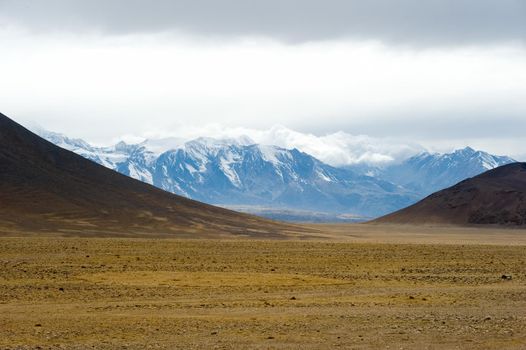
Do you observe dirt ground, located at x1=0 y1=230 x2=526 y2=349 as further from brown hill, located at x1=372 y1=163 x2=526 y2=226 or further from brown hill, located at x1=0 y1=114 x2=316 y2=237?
brown hill, located at x1=372 y1=163 x2=526 y2=226

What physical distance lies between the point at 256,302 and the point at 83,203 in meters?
82.3

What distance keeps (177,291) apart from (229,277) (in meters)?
5.56

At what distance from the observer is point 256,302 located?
27.0 meters

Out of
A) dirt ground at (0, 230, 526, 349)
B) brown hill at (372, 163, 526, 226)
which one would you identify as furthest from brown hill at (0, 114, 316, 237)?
brown hill at (372, 163, 526, 226)

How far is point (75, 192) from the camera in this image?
11012 cm

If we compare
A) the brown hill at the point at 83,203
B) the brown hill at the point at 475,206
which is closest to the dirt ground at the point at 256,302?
the brown hill at the point at 83,203

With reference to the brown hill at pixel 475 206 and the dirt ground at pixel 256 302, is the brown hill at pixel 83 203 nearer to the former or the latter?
the dirt ground at pixel 256 302

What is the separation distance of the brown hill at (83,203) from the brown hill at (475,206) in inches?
2531

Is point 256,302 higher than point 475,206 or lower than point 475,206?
lower

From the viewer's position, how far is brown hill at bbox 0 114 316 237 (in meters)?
94.4

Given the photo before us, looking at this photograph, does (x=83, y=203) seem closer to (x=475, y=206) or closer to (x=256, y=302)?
(x=256, y=302)

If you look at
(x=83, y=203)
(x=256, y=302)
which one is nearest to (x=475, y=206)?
(x=83, y=203)

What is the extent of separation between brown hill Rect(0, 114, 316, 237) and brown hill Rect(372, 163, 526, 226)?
211ft

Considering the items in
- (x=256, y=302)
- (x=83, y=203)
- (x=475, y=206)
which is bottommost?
(x=256, y=302)
